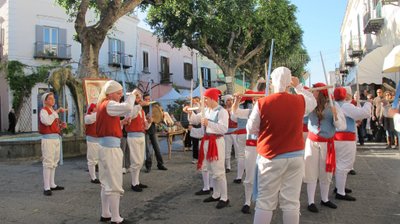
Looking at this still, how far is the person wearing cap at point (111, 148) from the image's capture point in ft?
17.0

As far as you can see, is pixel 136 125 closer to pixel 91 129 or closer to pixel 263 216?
pixel 91 129

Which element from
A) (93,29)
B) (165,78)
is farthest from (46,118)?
(165,78)

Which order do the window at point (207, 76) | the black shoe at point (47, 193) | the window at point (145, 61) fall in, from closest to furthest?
the black shoe at point (47, 193) < the window at point (145, 61) < the window at point (207, 76)

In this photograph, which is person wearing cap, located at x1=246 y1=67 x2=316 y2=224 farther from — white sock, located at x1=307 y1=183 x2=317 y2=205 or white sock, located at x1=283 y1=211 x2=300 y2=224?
white sock, located at x1=307 y1=183 x2=317 y2=205

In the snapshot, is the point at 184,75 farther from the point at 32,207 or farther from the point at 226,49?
the point at 32,207

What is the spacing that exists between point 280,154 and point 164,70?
102 feet

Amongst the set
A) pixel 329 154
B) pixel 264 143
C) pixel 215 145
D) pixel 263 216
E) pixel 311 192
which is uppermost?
pixel 264 143

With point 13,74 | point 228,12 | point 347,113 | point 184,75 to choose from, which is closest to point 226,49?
point 228,12

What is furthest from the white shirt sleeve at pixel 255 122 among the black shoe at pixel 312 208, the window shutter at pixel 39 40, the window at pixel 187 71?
the window at pixel 187 71

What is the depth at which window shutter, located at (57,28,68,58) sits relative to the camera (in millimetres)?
24250

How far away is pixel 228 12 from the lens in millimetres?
19656

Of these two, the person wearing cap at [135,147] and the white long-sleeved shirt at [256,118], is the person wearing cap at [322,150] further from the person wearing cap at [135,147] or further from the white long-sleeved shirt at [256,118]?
the person wearing cap at [135,147]

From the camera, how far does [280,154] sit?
3.94 m

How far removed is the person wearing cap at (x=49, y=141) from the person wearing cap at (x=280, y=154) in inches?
181
